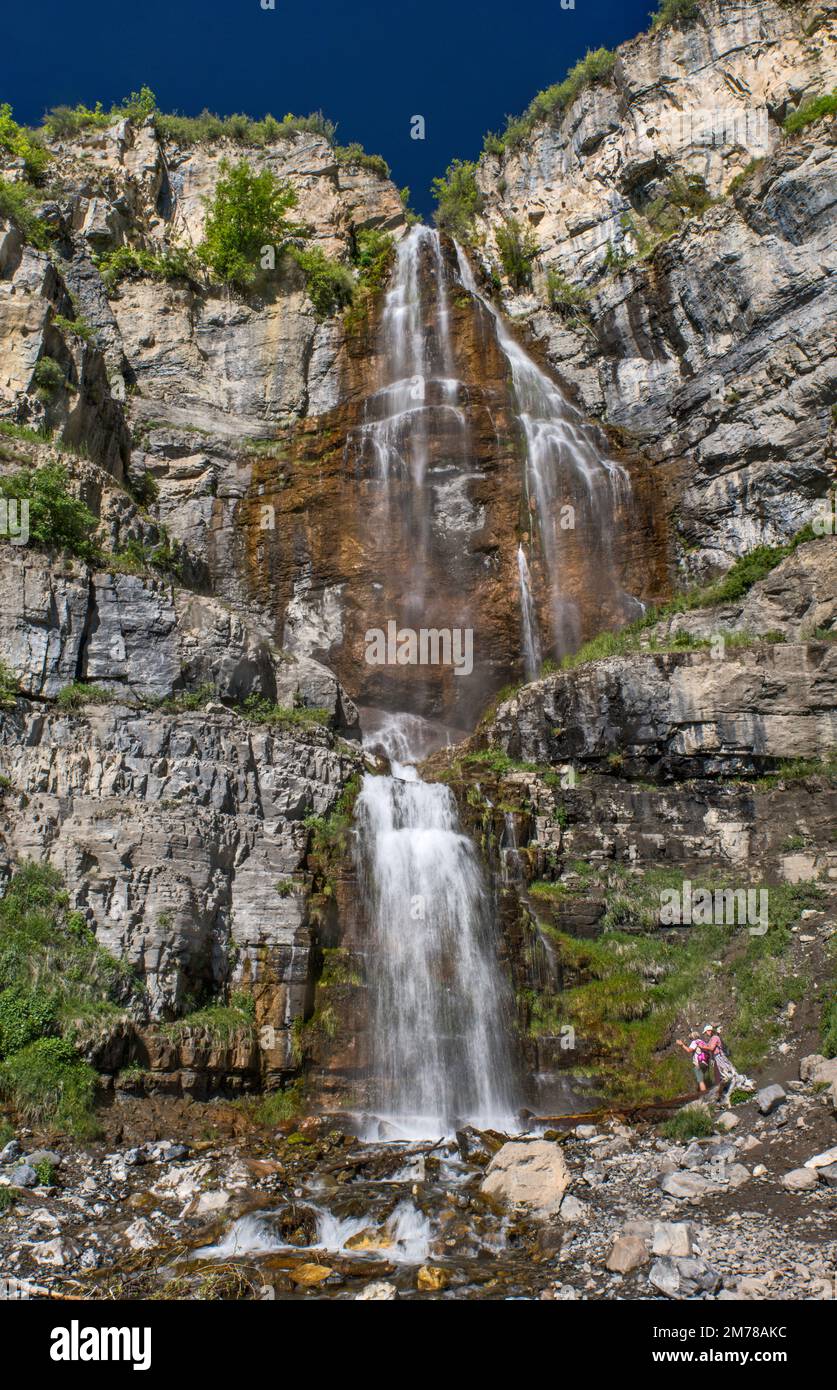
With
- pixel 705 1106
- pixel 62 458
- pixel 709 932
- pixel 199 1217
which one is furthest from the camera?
pixel 62 458

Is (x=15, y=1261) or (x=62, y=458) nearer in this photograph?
(x=15, y=1261)

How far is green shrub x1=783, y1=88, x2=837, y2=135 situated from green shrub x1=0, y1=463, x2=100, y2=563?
2174 centimetres

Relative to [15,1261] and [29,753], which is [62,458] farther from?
[15,1261]

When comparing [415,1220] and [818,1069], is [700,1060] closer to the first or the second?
[818,1069]

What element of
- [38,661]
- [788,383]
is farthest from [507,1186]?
[788,383]

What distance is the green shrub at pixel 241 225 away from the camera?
1164 inches

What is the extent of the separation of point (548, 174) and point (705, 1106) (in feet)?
107

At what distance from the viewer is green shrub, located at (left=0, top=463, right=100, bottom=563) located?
1605 cm

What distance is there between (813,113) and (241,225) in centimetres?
1734

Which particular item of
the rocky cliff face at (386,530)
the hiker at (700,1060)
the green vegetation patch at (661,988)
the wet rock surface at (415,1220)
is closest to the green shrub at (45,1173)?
the wet rock surface at (415,1220)

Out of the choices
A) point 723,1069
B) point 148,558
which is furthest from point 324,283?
point 723,1069

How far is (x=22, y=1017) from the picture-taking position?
38.3 feet

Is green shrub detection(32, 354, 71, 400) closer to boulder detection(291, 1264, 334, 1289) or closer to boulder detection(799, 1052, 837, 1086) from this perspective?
boulder detection(291, 1264, 334, 1289)

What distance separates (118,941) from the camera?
43.3 feet
